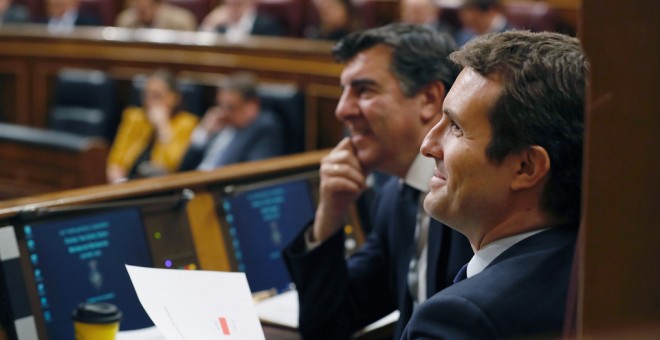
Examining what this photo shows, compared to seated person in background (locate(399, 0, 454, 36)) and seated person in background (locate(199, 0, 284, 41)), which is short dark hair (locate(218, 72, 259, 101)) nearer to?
seated person in background (locate(399, 0, 454, 36))

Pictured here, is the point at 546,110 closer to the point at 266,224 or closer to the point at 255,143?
the point at 266,224

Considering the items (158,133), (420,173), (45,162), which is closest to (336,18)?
(158,133)

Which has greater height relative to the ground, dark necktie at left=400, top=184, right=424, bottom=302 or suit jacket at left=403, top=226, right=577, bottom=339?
suit jacket at left=403, top=226, right=577, bottom=339

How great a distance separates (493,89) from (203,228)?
1.03m

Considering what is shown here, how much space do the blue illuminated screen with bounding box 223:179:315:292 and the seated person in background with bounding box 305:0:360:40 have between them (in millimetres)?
4108

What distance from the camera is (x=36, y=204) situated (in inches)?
71.1

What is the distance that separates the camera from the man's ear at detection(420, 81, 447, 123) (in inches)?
75.7

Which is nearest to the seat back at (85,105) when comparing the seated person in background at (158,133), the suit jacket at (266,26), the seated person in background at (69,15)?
the seated person in background at (158,133)

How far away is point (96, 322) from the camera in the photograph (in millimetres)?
1644

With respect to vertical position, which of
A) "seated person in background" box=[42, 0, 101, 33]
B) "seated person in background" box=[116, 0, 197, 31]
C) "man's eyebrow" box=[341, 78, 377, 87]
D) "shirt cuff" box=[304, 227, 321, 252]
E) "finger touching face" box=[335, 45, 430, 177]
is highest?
"seated person in background" box=[42, 0, 101, 33]

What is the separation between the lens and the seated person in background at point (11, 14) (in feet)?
25.4

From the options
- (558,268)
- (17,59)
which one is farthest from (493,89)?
(17,59)

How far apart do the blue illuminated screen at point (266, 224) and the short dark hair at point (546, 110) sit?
3.36ft

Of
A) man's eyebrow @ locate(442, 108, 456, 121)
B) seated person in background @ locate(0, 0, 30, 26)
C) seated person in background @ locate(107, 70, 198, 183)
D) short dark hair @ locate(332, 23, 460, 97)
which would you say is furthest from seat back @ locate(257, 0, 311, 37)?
man's eyebrow @ locate(442, 108, 456, 121)
